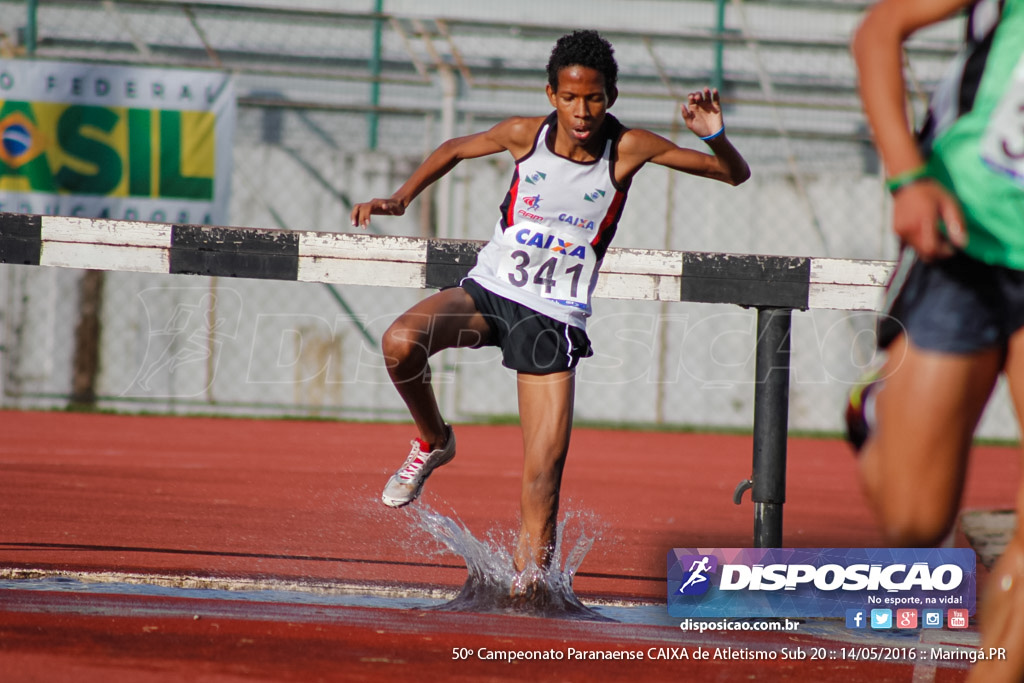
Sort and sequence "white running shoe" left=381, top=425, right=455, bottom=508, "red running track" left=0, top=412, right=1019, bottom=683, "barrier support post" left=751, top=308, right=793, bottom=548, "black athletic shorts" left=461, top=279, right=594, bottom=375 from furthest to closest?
"white running shoe" left=381, top=425, right=455, bottom=508 < "black athletic shorts" left=461, top=279, right=594, bottom=375 < "barrier support post" left=751, top=308, right=793, bottom=548 < "red running track" left=0, top=412, right=1019, bottom=683

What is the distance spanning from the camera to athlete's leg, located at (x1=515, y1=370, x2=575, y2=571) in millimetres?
3949

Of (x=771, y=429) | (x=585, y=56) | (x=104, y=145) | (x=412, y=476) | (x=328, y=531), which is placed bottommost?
(x=328, y=531)

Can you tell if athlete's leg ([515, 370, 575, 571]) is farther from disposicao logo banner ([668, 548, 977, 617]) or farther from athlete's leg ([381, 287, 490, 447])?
disposicao logo banner ([668, 548, 977, 617])

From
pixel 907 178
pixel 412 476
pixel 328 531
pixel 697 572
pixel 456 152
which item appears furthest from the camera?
pixel 328 531

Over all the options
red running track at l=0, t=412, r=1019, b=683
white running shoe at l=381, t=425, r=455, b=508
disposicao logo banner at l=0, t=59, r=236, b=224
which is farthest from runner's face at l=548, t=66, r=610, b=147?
disposicao logo banner at l=0, t=59, r=236, b=224

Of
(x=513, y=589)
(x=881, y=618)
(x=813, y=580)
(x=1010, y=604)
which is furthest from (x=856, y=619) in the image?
(x=1010, y=604)

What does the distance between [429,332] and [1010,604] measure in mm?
2218

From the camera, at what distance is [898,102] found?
2246 millimetres

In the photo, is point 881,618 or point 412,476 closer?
point 881,618

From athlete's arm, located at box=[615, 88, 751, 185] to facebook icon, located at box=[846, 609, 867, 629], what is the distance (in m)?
1.47

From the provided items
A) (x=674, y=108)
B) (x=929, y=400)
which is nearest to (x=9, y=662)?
(x=929, y=400)

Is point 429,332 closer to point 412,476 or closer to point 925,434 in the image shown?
point 412,476

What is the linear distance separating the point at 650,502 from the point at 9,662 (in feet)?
16.3

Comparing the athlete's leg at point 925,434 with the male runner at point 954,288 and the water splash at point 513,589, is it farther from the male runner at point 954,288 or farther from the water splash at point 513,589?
the water splash at point 513,589
